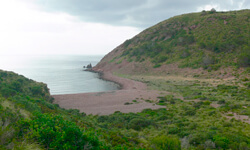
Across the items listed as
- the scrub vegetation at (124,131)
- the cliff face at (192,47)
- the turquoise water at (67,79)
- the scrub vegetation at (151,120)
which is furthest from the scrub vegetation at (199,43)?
the scrub vegetation at (124,131)

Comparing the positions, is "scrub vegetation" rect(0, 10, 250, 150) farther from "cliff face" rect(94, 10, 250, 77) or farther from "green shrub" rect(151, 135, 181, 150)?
"cliff face" rect(94, 10, 250, 77)

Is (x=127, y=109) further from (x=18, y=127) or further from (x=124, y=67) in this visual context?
(x=124, y=67)

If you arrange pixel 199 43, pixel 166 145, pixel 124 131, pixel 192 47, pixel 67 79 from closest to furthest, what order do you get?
pixel 166 145 < pixel 124 131 < pixel 199 43 < pixel 192 47 < pixel 67 79

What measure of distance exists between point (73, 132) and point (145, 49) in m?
57.3

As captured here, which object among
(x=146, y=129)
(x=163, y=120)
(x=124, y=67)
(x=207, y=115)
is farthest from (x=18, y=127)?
(x=124, y=67)

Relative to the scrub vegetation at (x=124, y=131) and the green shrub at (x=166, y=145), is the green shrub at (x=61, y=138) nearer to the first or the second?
the scrub vegetation at (x=124, y=131)

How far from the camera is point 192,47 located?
48656mm

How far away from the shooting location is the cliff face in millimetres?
38469

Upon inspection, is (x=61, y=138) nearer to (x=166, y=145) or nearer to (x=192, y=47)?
(x=166, y=145)

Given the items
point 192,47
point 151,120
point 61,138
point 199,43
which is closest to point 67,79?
point 192,47

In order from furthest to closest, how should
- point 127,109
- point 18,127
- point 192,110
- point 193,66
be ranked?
point 193,66, point 127,109, point 192,110, point 18,127

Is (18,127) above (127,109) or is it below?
above

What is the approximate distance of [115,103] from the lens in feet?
70.7

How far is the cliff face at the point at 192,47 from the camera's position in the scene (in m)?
38.5
